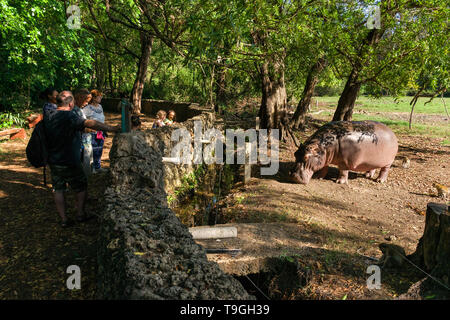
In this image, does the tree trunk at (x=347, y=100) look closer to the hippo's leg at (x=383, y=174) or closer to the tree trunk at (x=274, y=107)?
the tree trunk at (x=274, y=107)

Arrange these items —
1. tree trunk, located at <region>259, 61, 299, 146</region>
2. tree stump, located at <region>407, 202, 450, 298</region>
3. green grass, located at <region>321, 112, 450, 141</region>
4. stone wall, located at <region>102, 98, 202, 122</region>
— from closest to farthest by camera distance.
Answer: tree stump, located at <region>407, 202, 450, 298</region>
tree trunk, located at <region>259, 61, 299, 146</region>
green grass, located at <region>321, 112, 450, 141</region>
stone wall, located at <region>102, 98, 202, 122</region>

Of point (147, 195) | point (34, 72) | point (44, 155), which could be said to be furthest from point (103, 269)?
point (34, 72)

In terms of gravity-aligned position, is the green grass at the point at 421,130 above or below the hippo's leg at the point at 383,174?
above

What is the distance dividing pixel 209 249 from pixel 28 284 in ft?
7.45

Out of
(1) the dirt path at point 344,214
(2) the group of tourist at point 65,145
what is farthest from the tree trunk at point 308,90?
(2) the group of tourist at point 65,145

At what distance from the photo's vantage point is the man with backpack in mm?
4453

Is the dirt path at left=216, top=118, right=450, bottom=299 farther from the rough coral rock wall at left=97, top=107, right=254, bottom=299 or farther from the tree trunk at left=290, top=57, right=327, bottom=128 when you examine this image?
the tree trunk at left=290, top=57, right=327, bottom=128

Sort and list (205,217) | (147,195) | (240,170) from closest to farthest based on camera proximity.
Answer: (147,195) < (205,217) < (240,170)

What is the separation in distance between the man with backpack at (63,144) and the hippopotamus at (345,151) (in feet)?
17.9

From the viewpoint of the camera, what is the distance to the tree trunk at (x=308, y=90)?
1256cm

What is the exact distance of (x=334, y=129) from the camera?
8836 mm

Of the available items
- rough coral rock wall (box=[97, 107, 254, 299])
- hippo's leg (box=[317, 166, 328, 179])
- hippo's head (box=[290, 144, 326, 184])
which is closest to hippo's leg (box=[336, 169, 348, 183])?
hippo's leg (box=[317, 166, 328, 179])

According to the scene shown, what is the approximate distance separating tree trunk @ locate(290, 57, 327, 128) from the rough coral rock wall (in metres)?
10.2

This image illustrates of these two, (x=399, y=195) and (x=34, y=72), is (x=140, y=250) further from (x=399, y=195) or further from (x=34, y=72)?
(x=34, y=72)
